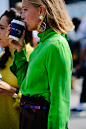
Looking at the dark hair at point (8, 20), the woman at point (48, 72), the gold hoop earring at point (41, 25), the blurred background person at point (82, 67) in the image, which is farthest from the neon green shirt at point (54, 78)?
the blurred background person at point (82, 67)

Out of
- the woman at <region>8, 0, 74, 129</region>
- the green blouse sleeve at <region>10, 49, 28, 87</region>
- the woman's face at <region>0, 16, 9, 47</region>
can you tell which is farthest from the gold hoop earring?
the woman's face at <region>0, 16, 9, 47</region>

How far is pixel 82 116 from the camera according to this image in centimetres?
446

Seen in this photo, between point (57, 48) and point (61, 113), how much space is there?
1.48ft

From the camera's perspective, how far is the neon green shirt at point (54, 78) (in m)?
1.40

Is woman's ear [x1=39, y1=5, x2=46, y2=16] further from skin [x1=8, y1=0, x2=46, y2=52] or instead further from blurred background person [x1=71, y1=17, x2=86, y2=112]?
blurred background person [x1=71, y1=17, x2=86, y2=112]

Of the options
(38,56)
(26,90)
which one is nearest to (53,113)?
(26,90)

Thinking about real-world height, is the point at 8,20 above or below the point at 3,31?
above

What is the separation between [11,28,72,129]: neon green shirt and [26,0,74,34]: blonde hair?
85 mm

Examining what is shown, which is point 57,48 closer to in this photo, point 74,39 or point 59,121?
point 59,121

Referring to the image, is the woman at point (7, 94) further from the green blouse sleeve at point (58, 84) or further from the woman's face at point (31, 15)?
the green blouse sleeve at point (58, 84)

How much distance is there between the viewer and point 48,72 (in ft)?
4.74

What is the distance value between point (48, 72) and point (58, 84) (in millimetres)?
114

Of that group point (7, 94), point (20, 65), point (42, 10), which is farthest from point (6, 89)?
point (42, 10)

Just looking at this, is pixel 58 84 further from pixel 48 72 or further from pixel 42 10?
pixel 42 10
